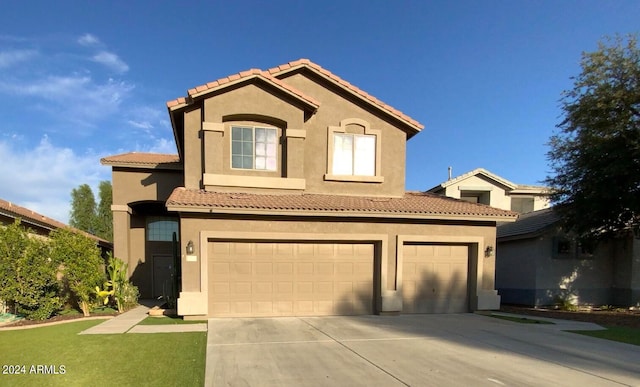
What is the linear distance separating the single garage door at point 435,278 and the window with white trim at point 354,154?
9.66 feet

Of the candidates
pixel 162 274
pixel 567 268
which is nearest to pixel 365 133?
pixel 162 274

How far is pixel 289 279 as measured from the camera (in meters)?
10.2

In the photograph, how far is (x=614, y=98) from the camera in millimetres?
12977

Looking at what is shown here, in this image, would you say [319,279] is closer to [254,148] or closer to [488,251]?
[254,148]

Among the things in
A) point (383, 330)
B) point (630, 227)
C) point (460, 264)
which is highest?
point (630, 227)

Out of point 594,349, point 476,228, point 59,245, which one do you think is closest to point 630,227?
point 476,228

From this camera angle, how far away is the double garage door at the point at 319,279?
989cm

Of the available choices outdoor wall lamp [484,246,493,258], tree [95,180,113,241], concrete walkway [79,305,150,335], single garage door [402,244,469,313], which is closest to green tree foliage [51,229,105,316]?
concrete walkway [79,305,150,335]

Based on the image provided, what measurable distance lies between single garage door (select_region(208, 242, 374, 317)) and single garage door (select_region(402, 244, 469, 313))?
3.91 feet

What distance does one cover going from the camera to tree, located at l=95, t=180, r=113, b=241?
106 ft

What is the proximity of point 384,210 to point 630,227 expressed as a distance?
11.2 m

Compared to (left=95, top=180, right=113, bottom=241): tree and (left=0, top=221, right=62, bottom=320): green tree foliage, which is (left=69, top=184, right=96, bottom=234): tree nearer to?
(left=95, top=180, right=113, bottom=241): tree

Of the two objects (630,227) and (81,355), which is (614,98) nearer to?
(630,227)

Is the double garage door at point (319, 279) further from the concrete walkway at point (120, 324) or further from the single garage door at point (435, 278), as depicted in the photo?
the concrete walkway at point (120, 324)
